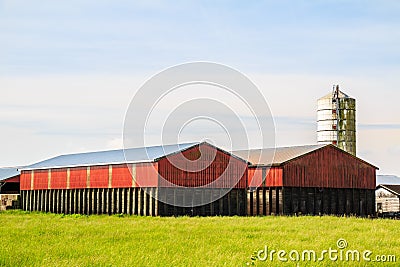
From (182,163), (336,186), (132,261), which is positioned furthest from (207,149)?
(132,261)

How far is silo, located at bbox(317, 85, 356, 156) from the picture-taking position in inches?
2366

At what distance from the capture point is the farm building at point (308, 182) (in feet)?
157

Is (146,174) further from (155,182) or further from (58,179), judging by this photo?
(58,179)

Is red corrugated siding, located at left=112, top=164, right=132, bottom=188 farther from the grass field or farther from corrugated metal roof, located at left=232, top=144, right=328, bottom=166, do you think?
the grass field

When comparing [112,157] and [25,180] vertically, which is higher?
[112,157]

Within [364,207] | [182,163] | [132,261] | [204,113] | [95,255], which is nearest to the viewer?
[132,261]

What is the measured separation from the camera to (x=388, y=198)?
65188 mm

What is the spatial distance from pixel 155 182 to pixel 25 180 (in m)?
18.1

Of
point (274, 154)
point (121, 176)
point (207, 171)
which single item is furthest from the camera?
point (274, 154)

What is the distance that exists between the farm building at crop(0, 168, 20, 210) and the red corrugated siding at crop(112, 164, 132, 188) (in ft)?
48.2

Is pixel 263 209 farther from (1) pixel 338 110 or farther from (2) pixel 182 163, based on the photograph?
(1) pixel 338 110

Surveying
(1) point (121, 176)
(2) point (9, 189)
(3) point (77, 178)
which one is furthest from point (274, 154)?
(2) point (9, 189)

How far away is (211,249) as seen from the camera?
22641 millimetres

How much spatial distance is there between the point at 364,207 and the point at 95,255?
34628 millimetres
